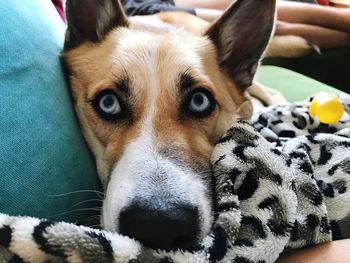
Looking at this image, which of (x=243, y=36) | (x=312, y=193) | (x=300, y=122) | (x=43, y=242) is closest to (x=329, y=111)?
(x=300, y=122)

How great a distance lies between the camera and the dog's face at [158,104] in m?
0.82

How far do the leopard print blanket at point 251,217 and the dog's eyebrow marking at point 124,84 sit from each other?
0.29 metres

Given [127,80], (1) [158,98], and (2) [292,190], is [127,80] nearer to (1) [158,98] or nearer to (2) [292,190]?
(1) [158,98]

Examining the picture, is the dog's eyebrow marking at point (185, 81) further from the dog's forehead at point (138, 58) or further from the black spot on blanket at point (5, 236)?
the black spot on blanket at point (5, 236)

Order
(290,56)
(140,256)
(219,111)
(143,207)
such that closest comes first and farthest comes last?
1. (140,256)
2. (143,207)
3. (219,111)
4. (290,56)

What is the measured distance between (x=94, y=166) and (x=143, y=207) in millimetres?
290

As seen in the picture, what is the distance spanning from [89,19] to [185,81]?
38 centimetres

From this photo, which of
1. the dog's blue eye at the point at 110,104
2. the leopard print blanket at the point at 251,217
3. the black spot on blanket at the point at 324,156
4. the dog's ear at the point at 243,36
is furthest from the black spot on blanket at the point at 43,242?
the dog's ear at the point at 243,36

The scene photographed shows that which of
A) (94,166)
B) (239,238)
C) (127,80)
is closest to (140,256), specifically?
(239,238)

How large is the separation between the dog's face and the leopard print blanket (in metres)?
0.07

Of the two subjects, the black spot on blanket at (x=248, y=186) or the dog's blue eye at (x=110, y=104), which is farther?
the dog's blue eye at (x=110, y=104)

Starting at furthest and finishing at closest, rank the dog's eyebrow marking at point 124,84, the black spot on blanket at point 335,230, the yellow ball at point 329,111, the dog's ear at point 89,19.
Answer: the yellow ball at point 329,111 → the dog's ear at point 89,19 → the dog's eyebrow marking at point 124,84 → the black spot on blanket at point 335,230

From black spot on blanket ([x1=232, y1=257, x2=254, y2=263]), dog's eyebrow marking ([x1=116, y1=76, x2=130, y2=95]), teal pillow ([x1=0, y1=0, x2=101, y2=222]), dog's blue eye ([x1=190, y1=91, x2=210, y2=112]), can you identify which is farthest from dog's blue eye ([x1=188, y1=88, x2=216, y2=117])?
black spot on blanket ([x1=232, y1=257, x2=254, y2=263])

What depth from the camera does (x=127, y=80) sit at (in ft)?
3.66
